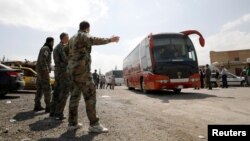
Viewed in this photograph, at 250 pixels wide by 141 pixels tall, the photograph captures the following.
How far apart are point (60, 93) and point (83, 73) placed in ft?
5.38

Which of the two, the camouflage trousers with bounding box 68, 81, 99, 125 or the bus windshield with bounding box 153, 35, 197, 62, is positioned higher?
the bus windshield with bounding box 153, 35, 197, 62

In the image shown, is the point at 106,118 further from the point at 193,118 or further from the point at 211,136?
the point at 211,136

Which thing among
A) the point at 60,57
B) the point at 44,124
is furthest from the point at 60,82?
the point at 44,124

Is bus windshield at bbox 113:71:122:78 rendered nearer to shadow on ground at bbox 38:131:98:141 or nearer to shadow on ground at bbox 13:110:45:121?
shadow on ground at bbox 13:110:45:121

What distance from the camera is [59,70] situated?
7.41 m

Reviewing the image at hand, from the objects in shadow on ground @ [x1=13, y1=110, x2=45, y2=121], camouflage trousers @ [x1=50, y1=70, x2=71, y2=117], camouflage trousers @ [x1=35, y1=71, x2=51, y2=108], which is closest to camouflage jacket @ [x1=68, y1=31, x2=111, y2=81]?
camouflage trousers @ [x1=50, y1=70, x2=71, y2=117]

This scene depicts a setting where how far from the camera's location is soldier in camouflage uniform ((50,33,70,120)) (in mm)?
7204

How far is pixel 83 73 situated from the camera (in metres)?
5.85

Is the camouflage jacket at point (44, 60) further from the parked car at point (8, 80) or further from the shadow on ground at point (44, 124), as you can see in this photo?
the parked car at point (8, 80)

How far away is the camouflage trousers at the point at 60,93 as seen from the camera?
23.6ft

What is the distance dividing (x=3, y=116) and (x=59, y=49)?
7.47ft

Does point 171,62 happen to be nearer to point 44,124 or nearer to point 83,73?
point 44,124

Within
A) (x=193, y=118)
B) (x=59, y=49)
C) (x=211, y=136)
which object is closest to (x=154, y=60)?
(x=193, y=118)

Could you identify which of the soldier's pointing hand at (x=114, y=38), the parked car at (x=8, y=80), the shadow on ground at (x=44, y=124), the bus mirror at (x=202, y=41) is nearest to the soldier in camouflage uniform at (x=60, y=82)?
the shadow on ground at (x=44, y=124)
